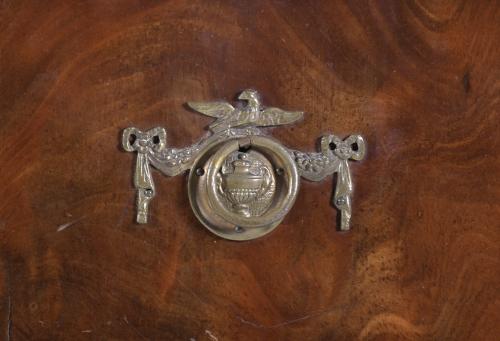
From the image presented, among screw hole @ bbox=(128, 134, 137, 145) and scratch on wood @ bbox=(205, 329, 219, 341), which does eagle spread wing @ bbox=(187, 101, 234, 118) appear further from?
scratch on wood @ bbox=(205, 329, 219, 341)

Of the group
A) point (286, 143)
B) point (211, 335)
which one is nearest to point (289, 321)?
point (211, 335)

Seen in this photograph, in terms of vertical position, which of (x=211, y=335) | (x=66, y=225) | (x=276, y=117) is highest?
(x=276, y=117)

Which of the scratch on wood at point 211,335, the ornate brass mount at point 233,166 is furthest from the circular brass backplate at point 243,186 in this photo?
the scratch on wood at point 211,335

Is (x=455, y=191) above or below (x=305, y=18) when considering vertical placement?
below

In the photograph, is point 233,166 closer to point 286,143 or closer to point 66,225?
point 286,143

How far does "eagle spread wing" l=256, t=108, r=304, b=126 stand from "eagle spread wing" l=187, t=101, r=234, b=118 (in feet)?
0.12

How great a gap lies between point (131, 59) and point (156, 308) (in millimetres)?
269

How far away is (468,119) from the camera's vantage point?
0.74m

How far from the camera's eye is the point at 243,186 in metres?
0.69

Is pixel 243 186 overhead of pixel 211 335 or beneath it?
overhead

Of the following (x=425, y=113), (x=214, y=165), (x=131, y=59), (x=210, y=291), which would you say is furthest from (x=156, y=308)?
(x=425, y=113)

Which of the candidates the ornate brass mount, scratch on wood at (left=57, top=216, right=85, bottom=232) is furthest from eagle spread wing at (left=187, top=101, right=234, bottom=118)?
scratch on wood at (left=57, top=216, right=85, bottom=232)

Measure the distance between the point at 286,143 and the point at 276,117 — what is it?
0.03 meters

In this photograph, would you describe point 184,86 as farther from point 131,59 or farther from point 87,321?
point 87,321
